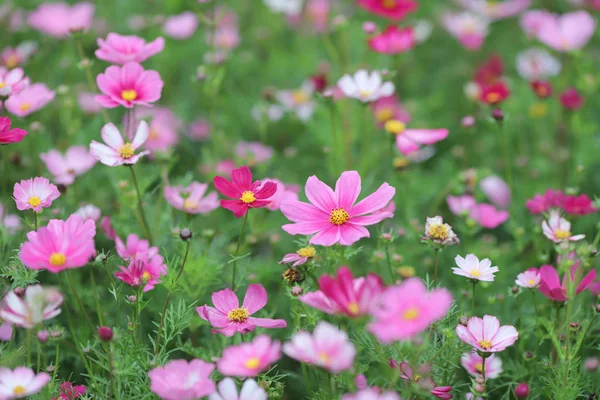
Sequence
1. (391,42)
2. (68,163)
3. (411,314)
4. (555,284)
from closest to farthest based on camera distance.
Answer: (411,314) < (555,284) < (68,163) < (391,42)

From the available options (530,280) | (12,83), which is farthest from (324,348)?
(12,83)

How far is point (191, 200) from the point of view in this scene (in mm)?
1504

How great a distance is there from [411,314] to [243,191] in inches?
19.0

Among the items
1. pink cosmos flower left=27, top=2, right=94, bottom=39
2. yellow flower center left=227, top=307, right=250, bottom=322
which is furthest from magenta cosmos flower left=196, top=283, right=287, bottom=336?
pink cosmos flower left=27, top=2, right=94, bottom=39

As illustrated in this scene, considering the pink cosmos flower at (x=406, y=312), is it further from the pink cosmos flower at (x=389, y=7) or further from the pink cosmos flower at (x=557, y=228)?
the pink cosmos flower at (x=389, y=7)

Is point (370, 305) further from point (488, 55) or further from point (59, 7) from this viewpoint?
point (488, 55)

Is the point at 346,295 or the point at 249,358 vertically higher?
the point at 346,295

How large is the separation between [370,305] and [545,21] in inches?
70.8

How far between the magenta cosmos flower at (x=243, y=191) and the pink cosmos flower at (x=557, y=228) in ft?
1.88

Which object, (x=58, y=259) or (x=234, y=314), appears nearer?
(x=58, y=259)

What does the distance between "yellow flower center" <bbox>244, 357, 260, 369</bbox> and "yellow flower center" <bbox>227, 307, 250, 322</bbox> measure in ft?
0.70

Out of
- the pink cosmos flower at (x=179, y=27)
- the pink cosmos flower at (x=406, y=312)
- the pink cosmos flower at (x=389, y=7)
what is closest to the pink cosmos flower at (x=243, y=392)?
the pink cosmos flower at (x=406, y=312)

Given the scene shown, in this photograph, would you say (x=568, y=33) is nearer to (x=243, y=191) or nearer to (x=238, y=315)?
(x=243, y=191)

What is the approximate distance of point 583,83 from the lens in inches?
81.0
